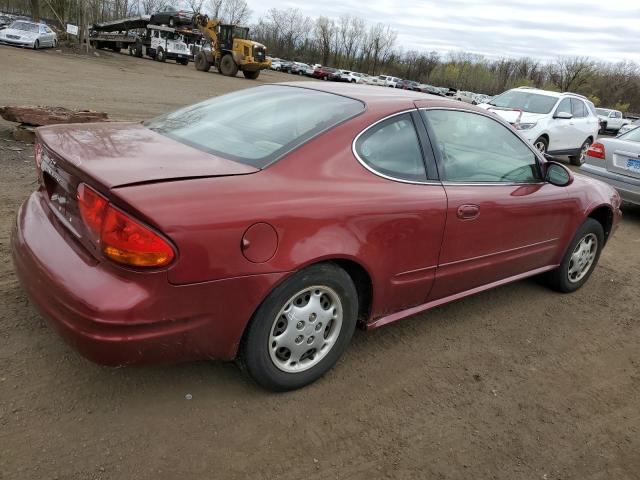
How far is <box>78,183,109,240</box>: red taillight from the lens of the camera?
7.14 feet

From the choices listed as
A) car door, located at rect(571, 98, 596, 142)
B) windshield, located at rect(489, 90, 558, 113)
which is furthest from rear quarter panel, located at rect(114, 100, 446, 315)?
car door, located at rect(571, 98, 596, 142)

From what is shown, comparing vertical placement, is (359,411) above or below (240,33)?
below

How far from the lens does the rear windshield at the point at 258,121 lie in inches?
107

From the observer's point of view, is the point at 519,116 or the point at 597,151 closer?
the point at 597,151

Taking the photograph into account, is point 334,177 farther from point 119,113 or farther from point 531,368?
point 119,113

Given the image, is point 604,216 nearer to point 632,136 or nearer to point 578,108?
point 632,136

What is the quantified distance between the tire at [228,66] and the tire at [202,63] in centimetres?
122

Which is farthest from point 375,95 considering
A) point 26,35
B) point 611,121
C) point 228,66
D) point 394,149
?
point 611,121

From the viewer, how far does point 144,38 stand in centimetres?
3762

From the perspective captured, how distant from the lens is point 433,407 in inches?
112

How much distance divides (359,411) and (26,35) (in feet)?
106

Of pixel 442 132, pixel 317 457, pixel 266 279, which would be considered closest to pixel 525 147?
pixel 442 132

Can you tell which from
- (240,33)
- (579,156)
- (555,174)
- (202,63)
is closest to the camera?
(555,174)

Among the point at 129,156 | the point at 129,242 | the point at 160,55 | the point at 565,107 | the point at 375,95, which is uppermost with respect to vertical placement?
the point at 375,95
